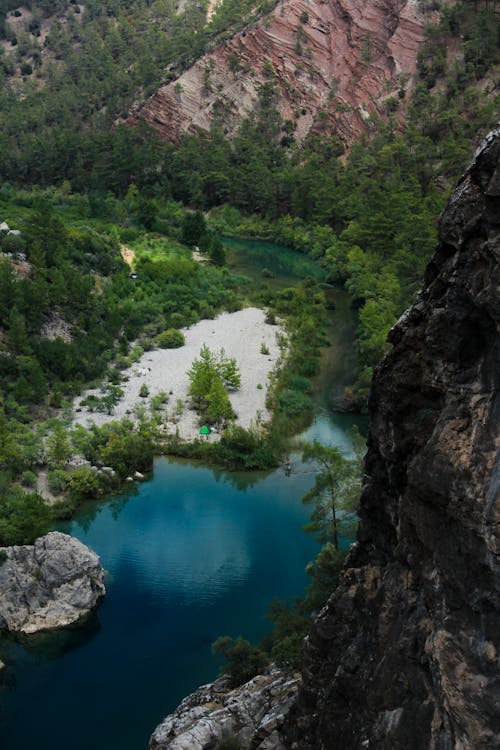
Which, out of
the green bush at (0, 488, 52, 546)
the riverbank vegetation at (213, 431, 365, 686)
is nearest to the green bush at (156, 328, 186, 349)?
the green bush at (0, 488, 52, 546)

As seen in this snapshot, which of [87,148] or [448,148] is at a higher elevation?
[448,148]

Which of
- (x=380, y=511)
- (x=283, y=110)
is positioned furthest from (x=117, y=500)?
(x=283, y=110)

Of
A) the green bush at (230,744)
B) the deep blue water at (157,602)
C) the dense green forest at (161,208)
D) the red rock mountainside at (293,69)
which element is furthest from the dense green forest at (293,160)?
the green bush at (230,744)

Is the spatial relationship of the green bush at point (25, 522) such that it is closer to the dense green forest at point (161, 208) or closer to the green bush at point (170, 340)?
the dense green forest at point (161, 208)

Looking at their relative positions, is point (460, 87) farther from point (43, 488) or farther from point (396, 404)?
point (396, 404)

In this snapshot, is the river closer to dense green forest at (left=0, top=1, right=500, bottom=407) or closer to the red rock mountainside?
dense green forest at (left=0, top=1, right=500, bottom=407)

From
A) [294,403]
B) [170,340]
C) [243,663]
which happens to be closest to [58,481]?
[294,403]
